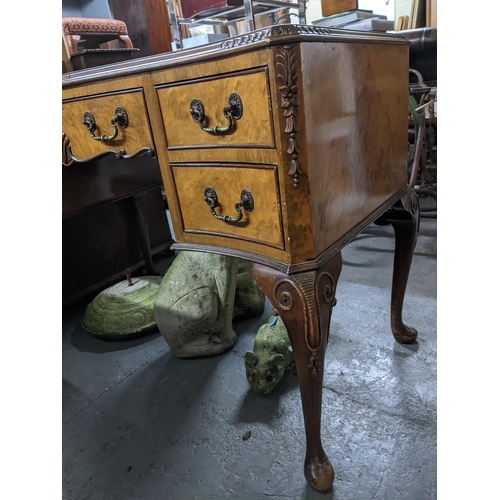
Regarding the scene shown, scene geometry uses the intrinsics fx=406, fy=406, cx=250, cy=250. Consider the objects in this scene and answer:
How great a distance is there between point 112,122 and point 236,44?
424mm

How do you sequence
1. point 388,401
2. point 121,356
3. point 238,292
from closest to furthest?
1. point 388,401
2. point 121,356
3. point 238,292

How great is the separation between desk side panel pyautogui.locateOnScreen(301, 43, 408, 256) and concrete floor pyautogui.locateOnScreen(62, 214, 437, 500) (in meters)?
0.60

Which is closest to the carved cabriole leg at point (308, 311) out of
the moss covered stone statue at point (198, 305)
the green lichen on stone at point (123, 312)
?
the moss covered stone statue at point (198, 305)

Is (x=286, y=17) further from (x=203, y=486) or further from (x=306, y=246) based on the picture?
(x=203, y=486)

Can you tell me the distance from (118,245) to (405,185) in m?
1.54

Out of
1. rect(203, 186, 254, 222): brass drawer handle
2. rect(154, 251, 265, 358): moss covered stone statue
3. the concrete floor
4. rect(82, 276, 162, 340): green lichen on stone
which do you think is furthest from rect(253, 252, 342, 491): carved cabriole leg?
rect(82, 276, 162, 340): green lichen on stone

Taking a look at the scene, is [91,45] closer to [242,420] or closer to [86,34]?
[86,34]

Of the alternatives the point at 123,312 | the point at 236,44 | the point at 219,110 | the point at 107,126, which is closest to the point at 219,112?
the point at 219,110

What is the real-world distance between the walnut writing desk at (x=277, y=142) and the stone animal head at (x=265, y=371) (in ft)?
1.13

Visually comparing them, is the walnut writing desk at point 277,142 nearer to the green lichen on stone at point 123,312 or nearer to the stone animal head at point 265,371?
the stone animal head at point 265,371

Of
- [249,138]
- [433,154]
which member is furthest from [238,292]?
[433,154]

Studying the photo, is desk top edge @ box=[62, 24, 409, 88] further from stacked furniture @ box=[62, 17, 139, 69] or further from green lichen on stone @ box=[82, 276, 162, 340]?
green lichen on stone @ box=[82, 276, 162, 340]

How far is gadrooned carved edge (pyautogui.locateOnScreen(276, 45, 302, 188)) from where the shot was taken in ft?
2.17

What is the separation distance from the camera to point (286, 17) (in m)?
1.37
